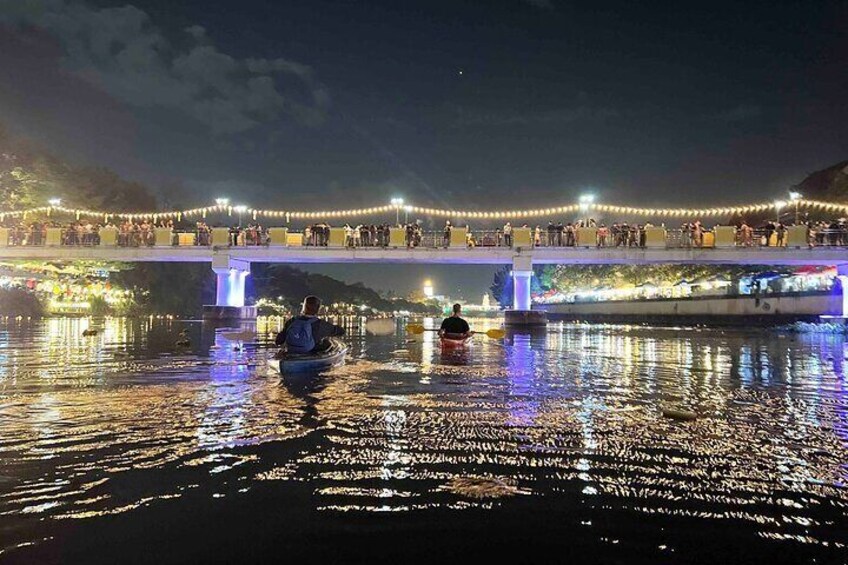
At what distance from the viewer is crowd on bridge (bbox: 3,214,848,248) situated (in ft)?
153

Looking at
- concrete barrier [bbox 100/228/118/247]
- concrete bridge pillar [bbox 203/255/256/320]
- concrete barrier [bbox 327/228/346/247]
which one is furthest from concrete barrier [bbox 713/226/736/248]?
concrete barrier [bbox 100/228/118/247]

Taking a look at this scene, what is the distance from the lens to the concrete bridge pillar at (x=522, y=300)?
4919cm

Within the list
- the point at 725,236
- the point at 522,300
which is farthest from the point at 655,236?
the point at 522,300

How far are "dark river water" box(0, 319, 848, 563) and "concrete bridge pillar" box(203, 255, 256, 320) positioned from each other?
139 ft

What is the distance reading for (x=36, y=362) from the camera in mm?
16609

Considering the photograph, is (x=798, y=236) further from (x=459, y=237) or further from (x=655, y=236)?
(x=459, y=237)

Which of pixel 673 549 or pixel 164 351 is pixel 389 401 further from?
pixel 164 351

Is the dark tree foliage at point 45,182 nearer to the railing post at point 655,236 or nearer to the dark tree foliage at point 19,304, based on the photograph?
the dark tree foliage at point 19,304

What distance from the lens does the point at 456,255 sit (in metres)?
50.1

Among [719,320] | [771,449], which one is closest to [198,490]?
[771,449]

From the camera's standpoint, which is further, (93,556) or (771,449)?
(771,449)

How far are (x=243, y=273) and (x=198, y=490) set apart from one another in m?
54.5

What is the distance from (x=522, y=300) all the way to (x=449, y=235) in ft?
27.7

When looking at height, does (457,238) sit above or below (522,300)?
above
